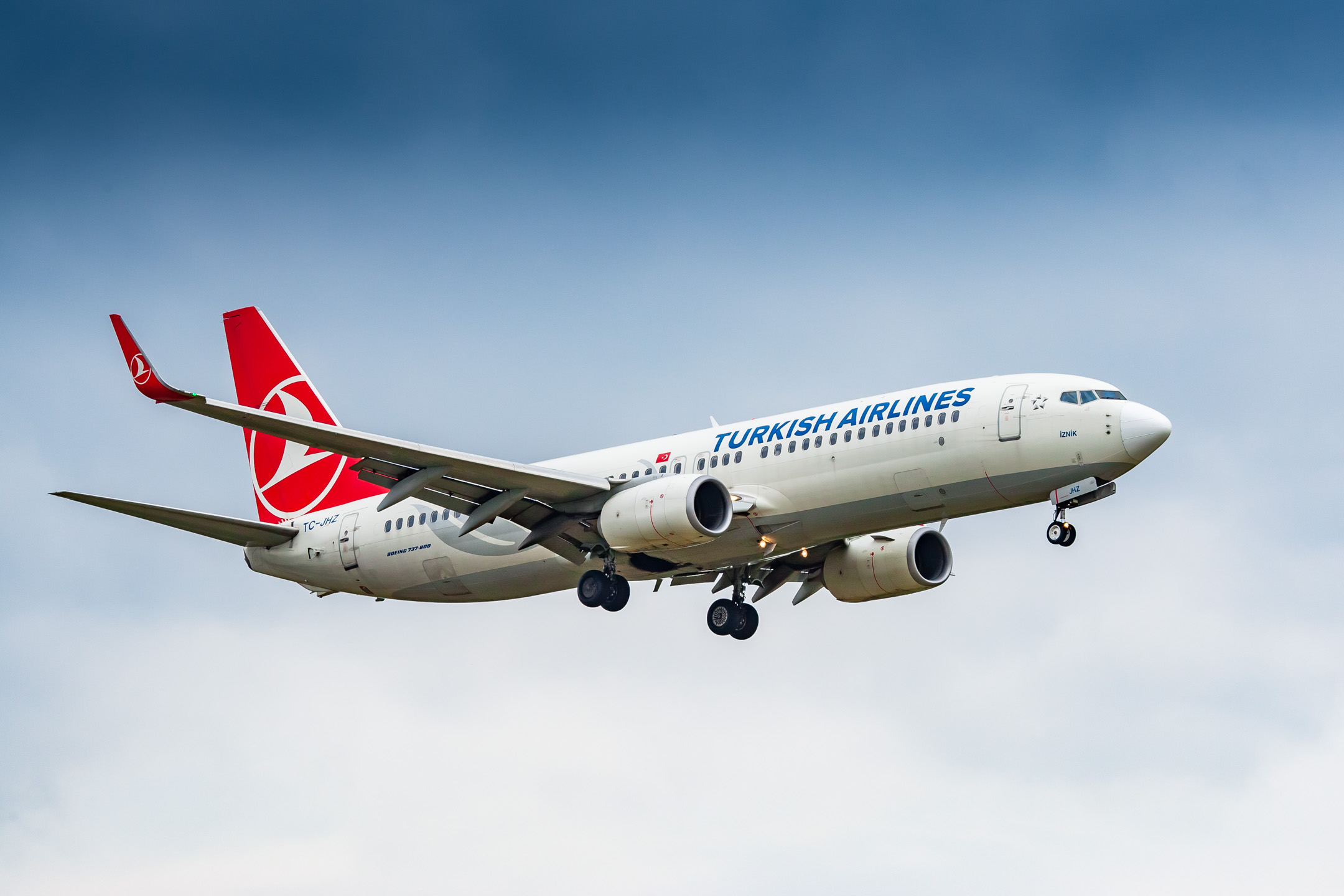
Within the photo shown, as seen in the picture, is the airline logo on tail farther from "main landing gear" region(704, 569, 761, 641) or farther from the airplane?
"main landing gear" region(704, 569, 761, 641)

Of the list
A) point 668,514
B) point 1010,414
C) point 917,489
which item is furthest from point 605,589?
point 1010,414

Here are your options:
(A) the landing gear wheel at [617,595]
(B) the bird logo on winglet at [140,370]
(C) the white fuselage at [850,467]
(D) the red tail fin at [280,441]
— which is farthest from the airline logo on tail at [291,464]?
(B) the bird logo on winglet at [140,370]

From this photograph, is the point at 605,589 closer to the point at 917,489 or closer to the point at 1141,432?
the point at 917,489

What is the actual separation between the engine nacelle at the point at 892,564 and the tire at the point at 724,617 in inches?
114

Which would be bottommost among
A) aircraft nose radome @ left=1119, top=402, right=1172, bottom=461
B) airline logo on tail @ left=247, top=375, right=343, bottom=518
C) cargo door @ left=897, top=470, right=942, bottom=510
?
cargo door @ left=897, top=470, right=942, bottom=510

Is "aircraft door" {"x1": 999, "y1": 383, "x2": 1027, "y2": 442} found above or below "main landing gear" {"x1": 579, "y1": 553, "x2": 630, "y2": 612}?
above

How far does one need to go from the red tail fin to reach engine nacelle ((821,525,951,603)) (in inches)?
525

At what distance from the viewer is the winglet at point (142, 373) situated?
33344mm

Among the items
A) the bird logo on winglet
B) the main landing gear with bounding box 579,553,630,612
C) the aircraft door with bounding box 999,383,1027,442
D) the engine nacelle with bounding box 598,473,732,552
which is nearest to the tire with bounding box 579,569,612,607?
the main landing gear with bounding box 579,553,630,612

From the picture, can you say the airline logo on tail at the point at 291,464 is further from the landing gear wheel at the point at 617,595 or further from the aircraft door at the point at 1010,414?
the aircraft door at the point at 1010,414

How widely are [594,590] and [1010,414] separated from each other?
1093 centimetres

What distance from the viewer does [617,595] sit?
3978cm

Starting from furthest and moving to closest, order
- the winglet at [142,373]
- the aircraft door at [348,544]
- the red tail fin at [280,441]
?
the red tail fin at [280,441], the aircraft door at [348,544], the winglet at [142,373]

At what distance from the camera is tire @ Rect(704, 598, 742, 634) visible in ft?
144
